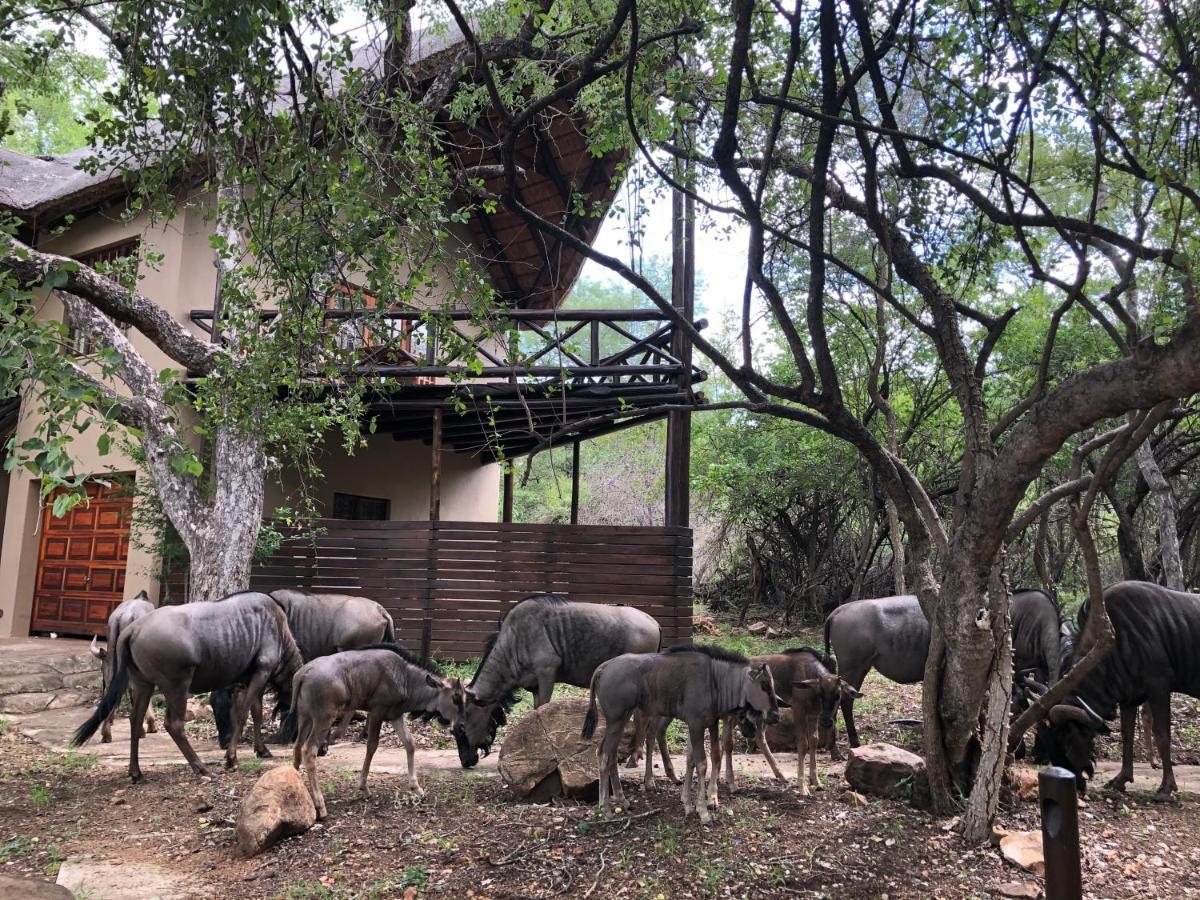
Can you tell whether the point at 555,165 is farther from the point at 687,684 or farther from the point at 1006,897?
the point at 1006,897

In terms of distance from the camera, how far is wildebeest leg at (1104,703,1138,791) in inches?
259

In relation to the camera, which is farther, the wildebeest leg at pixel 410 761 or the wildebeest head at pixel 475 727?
the wildebeest head at pixel 475 727

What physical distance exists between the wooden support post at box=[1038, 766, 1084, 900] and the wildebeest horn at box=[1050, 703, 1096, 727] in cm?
438

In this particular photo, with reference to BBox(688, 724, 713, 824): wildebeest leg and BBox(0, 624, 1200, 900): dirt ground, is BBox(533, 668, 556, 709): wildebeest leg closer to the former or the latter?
BBox(0, 624, 1200, 900): dirt ground

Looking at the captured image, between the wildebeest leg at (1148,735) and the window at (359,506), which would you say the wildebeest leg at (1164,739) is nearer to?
the wildebeest leg at (1148,735)

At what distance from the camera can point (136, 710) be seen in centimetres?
677

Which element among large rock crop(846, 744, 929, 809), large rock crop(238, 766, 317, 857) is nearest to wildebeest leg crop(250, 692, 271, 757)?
large rock crop(238, 766, 317, 857)

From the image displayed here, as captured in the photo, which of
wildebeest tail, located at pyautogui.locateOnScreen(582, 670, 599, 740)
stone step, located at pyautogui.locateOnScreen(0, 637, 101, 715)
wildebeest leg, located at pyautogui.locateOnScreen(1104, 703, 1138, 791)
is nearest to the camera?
wildebeest tail, located at pyautogui.locateOnScreen(582, 670, 599, 740)

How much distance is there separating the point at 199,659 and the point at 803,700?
491 cm

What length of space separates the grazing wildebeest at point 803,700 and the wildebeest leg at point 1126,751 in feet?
6.67

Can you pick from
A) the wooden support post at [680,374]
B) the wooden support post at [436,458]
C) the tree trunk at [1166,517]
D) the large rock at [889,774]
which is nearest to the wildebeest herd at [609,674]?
the large rock at [889,774]

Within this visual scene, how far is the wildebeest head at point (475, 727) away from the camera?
279 inches

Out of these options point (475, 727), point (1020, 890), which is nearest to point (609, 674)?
point (475, 727)

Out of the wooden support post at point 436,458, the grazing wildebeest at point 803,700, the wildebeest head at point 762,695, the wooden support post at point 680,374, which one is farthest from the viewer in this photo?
the wooden support post at point 436,458
